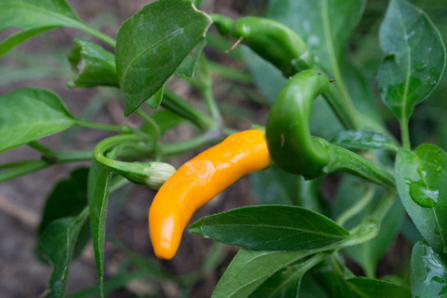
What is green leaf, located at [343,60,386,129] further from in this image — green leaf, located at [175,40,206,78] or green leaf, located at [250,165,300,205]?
green leaf, located at [175,40,206,78]

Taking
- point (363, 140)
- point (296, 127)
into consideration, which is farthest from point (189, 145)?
point (296, 127)

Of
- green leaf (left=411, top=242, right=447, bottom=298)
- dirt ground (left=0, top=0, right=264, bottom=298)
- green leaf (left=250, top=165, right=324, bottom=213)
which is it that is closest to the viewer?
green leaf (left=411, top=242, right=447, bottom=298)

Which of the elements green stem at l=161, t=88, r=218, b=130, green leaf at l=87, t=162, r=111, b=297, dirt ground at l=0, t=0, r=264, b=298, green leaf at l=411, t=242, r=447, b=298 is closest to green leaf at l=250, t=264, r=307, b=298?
green leaf at l=411, t=242, r=447, b=298

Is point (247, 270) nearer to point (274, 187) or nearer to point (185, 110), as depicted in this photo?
point (185, 110)

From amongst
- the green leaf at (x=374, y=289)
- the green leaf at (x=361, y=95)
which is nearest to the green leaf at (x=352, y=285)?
the green leaf at (x=374, y=289)

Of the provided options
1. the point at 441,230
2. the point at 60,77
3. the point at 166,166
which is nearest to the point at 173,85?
the point at 60,77

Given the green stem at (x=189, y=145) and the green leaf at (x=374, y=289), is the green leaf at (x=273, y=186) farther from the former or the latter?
the green leaf at (x=374, y=289)
